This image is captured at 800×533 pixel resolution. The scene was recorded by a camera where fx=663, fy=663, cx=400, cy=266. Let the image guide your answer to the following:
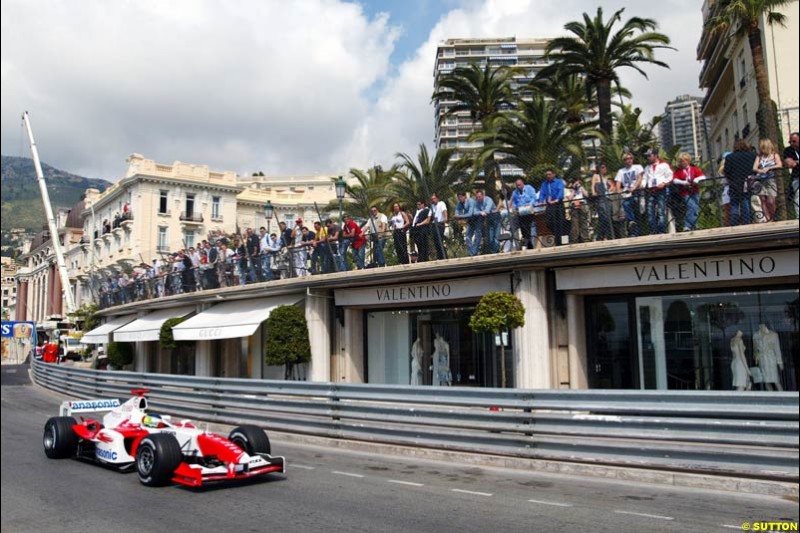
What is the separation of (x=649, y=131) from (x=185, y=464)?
24588 millimetres

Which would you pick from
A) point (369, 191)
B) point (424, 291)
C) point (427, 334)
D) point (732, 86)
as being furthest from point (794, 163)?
point (369, 191)

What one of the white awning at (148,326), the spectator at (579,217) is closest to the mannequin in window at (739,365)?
the spectator at (579,217)

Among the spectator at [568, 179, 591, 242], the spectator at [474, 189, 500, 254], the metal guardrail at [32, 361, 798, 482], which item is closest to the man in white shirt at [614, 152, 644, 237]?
the spectator at [568, 179, 591, 242]

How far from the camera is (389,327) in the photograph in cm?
1795

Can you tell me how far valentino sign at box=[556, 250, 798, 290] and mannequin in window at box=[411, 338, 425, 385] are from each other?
189 inches

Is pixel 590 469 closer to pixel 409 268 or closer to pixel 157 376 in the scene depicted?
pixel 409 268

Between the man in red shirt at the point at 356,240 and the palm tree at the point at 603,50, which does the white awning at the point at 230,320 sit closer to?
the man in red shirt at the point at 356,240

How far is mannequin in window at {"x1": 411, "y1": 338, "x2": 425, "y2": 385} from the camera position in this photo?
17094mm

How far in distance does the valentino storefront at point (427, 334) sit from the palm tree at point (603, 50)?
12896mm

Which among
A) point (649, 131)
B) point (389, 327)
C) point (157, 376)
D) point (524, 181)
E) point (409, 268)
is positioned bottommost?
point (157, 376)

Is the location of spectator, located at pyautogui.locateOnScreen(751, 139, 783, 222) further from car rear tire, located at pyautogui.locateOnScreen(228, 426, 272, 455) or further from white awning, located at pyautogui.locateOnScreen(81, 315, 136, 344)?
white awning, located at pyautogui.locateOnScreen(81, 315, 136, 344)

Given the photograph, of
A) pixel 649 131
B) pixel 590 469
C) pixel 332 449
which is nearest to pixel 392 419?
pixel 332 449

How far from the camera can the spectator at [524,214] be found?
535 inches

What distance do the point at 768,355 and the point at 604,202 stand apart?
161 inches
